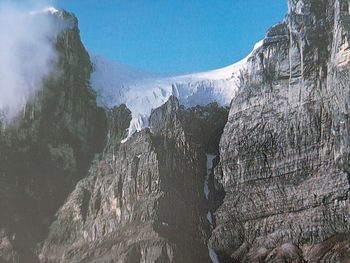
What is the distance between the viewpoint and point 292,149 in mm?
117438

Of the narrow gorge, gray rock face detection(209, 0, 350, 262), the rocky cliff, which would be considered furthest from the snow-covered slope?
gray rock face detection(209, 0, 350, 262)

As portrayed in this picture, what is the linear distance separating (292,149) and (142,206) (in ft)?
65.9

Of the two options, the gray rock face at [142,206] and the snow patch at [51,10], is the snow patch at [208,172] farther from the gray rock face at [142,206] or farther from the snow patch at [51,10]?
the snow patch at [51,10]


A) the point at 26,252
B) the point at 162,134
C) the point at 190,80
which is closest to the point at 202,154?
the point at 162,134

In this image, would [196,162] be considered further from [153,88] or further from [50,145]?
[50,145]

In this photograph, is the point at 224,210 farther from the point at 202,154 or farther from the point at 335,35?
the point at 335,35

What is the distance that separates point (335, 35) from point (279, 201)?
68.7ft

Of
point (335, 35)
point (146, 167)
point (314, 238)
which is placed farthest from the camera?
point (146, 167)

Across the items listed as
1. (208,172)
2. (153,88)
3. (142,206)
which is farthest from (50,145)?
(208,172)

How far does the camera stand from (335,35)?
385 ft

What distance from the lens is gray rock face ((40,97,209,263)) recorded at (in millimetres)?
118625

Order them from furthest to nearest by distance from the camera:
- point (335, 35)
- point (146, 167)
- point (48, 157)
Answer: point (48, 157) < point (146, 167) < point (335, 35)

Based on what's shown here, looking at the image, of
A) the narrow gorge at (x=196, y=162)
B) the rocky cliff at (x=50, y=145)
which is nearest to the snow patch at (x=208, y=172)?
the narrow gorge at (x=196, y=162)

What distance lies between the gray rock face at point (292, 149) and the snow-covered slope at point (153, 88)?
499 inches
